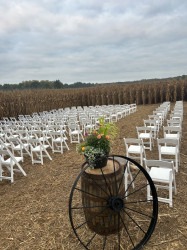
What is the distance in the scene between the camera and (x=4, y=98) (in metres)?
21.4

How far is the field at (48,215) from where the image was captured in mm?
3742

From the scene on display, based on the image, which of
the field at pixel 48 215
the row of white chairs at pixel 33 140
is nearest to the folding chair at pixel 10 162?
the row of white chairs at pixel 33 140

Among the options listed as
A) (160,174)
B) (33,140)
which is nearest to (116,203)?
(160,174)

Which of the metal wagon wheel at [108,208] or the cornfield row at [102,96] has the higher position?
the cornfield row at [102,96]

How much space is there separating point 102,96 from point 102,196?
2969 cm

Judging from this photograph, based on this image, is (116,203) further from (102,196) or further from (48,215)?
(48,215)

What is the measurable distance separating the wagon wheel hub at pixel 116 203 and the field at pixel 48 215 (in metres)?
0.84

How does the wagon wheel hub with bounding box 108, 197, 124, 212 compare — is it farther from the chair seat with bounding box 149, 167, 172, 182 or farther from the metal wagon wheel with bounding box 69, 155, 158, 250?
the chair seat with bounding box 149, 167, 172, 182

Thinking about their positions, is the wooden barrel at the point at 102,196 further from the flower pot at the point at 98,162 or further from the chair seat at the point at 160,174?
the chair seat at the point at 160,174

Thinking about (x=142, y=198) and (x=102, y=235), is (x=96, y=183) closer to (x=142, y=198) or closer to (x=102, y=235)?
(x=102, y=235)

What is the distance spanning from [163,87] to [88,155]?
2908cm

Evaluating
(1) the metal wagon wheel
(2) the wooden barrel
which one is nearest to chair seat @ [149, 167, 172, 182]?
(1) the metal wagon wheel

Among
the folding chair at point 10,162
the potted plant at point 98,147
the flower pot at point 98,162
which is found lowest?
the folding chair at point 10,162

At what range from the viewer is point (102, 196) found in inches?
135
